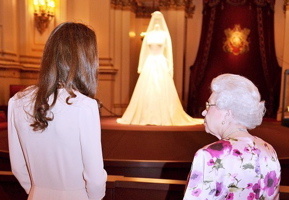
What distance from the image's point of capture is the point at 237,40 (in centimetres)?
941

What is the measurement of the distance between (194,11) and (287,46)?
2.82 m

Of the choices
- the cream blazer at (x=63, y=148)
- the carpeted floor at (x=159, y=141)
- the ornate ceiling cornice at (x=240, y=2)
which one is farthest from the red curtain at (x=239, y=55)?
the cream blazer at (x=63, y=148)

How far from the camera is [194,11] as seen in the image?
9672 millimetres

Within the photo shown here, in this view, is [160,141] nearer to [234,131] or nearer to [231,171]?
[234,131]

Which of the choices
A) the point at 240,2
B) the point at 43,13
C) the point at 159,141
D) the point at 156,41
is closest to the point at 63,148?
the point at 159,141

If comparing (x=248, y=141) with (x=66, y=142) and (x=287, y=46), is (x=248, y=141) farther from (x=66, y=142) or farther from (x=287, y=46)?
(x=287, y=46)

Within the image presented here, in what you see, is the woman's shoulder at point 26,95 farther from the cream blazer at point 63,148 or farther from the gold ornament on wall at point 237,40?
the gold ornament on wall at point 237,40

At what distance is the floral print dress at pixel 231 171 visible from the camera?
1.18 m

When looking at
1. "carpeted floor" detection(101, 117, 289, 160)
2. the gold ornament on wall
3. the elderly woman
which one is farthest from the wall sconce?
the elderly woman

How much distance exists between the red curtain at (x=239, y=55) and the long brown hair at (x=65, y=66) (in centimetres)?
818

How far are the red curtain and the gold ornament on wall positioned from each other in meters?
0.09

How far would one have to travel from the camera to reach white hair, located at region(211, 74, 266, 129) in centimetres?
130

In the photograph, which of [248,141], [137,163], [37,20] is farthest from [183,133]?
[37,20]

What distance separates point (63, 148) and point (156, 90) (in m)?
4.97
